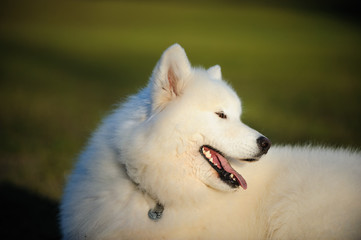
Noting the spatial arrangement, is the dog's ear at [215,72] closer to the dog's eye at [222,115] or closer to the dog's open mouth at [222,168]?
the dog's eye at [222,115]

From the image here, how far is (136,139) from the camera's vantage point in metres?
3.31

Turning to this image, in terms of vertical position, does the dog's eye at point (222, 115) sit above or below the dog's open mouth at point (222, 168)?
above

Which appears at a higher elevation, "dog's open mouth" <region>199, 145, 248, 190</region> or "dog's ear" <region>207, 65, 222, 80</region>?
"dog's ear" <region>207, 65, 222, 80</region>

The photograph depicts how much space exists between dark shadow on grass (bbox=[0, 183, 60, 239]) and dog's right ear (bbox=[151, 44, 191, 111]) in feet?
7.08

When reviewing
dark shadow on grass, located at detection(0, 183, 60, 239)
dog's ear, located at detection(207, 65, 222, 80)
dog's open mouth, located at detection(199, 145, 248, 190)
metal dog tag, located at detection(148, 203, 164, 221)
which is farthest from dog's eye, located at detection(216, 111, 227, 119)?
dark shadow on grass, located at detection(0, 183, 60, 239)

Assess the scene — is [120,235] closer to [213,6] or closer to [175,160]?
[175,160]

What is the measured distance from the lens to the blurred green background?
7.06 m

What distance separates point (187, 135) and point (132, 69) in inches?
696

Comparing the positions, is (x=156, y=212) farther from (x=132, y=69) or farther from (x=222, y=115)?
(x=132, y=69)

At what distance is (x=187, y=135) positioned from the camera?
11.0 ft

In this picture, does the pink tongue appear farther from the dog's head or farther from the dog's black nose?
the dog's black nose

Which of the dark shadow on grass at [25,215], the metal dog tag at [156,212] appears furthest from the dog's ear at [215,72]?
the dark shadow on grass at [25,215]

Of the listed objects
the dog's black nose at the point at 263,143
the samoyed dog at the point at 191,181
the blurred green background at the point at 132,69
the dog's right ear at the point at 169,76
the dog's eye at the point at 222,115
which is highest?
the dog's right ear at the point at 169,76

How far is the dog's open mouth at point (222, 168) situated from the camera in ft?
11.2
